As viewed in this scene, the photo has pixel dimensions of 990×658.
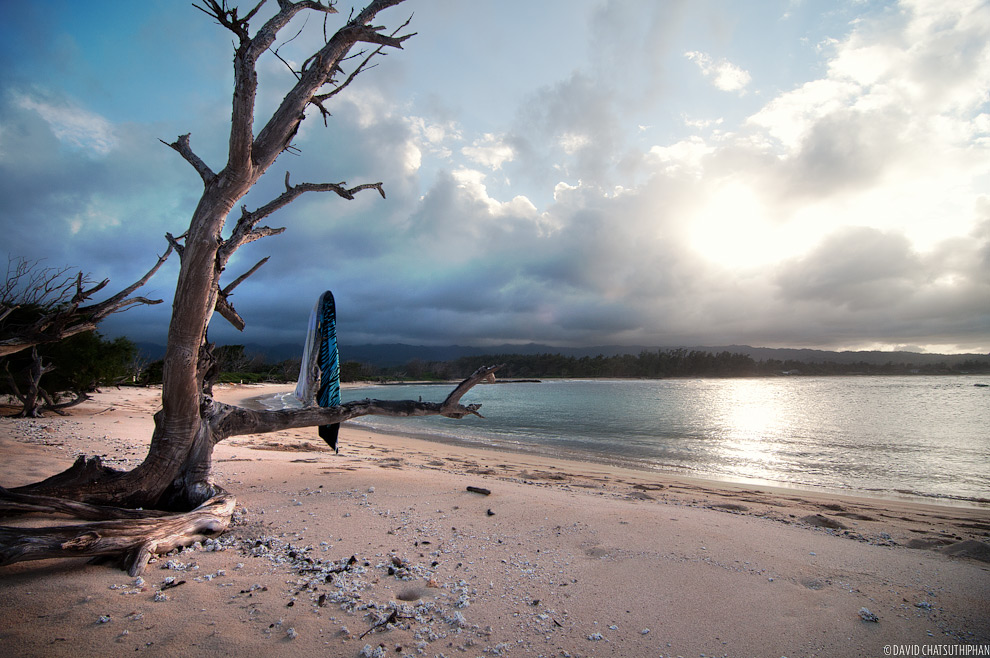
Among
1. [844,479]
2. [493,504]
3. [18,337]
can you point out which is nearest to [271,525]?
[493,504]

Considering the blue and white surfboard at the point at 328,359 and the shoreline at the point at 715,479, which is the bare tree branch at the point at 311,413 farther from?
the shoreline at the point at 715,479

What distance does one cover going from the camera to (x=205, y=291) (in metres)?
4.73

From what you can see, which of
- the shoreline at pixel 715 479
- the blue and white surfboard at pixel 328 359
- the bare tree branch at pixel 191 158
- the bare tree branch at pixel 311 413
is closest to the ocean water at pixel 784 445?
the shoreline at pixel 715 479

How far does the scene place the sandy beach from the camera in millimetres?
2789

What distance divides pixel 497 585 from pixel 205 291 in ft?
14.1

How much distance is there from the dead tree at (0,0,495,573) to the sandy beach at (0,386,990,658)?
591mm

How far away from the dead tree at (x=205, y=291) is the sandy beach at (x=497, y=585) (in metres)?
0.59

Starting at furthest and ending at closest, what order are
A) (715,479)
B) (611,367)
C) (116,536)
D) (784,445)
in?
(611,367), (784,445), (715,479), (116,536)

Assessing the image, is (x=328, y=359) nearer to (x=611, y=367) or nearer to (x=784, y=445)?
(x=784, y=445)

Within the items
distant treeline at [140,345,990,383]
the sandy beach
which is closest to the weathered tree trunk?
the sandy beach

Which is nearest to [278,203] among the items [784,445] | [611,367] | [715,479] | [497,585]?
[497,585]

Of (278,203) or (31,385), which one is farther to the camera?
(31,385)

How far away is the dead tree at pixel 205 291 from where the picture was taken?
4.15 meters

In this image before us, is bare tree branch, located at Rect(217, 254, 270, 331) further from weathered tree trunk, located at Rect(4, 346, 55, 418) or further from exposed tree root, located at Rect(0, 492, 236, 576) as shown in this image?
weathered tree trunk, located at Rect(4, 346, 55, 418)
